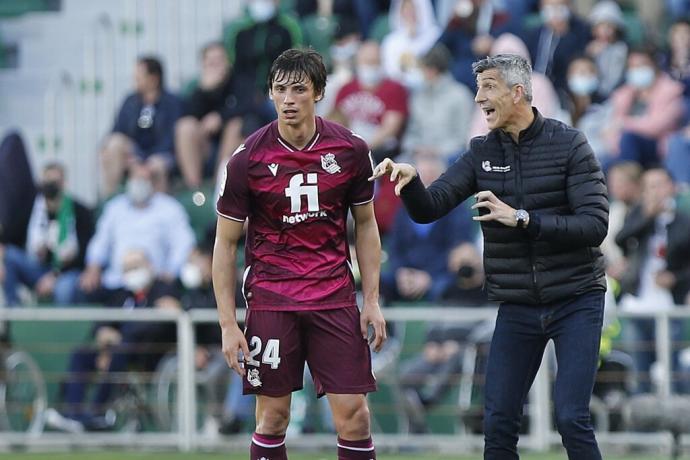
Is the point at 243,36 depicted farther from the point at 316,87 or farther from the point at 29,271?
the point at 316,87

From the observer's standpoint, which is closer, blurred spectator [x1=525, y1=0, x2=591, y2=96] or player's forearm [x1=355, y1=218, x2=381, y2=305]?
player's forearm [x1=355, y1=218, x2=381, y2=305]

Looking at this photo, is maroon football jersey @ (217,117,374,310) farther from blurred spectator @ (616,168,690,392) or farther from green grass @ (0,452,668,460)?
blurred spectator @ (616,168,690,392)

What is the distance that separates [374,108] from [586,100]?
6.52 ft

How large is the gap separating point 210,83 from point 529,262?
851 cm

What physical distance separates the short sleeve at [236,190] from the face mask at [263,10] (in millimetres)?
8317

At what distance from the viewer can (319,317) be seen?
8.00 m

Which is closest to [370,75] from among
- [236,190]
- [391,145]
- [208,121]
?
[391,145]

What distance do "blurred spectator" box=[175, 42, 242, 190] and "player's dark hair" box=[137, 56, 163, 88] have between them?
14.4 inches

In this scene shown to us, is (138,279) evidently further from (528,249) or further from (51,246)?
(528,249)

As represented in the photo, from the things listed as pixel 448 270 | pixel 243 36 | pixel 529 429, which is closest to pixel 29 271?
pixel 243 36

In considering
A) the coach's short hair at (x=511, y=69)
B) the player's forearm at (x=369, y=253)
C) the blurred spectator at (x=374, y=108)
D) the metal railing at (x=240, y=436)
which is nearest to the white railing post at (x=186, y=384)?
the metal railing at (x=240, y=436)

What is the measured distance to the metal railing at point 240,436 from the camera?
1249cm

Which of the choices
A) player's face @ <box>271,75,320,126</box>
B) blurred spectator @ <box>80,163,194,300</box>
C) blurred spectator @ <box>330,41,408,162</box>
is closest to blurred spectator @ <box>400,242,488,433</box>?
blurred spectator @ <box>330,41,408,162</box>

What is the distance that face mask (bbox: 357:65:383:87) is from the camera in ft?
50.1
